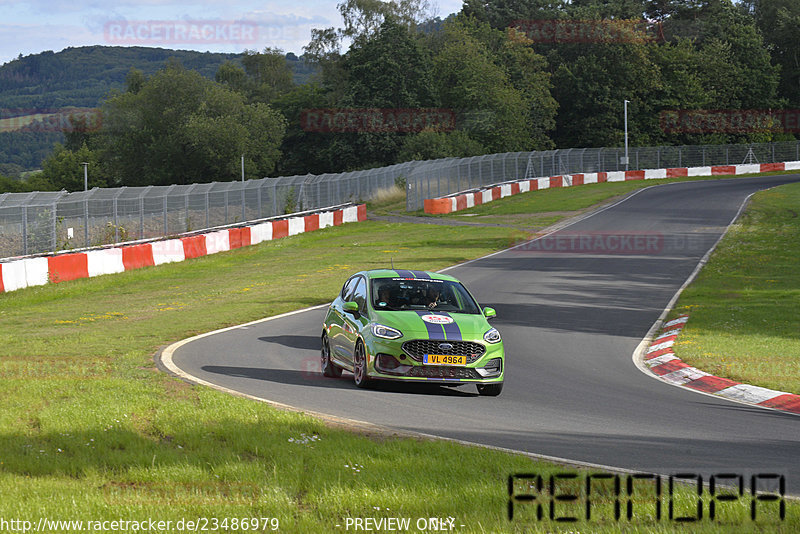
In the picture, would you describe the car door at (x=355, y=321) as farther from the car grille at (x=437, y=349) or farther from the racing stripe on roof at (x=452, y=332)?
the racing stripe on roof at (x=452, y=332)

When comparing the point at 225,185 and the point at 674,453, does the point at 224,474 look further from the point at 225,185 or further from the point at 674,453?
the point at 225,185

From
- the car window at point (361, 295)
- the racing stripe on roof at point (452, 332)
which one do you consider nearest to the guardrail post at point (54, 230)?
the car window at point (361, 295)

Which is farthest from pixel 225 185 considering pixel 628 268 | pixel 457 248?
pixel 628 268

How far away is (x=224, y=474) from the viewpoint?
7387 mm

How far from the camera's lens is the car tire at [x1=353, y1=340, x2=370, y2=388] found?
41.0 feet

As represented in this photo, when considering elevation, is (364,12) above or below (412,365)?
above

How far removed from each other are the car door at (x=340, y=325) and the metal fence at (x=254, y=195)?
656 inches

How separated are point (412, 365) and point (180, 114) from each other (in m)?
108

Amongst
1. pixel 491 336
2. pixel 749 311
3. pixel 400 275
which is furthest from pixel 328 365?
pixel 749 311

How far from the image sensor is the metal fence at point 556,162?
193 ft

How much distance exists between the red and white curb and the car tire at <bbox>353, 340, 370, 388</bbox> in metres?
4.36

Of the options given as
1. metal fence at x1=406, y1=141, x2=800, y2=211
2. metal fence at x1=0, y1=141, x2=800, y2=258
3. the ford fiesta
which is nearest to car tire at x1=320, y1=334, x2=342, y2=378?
the ford fiesta

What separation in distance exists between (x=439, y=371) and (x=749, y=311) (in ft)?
32.2

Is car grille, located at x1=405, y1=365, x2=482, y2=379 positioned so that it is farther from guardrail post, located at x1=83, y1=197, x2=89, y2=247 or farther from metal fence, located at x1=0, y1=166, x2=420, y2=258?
guardrail post, located at x1=83, y1=197, x2=89, y2=247
